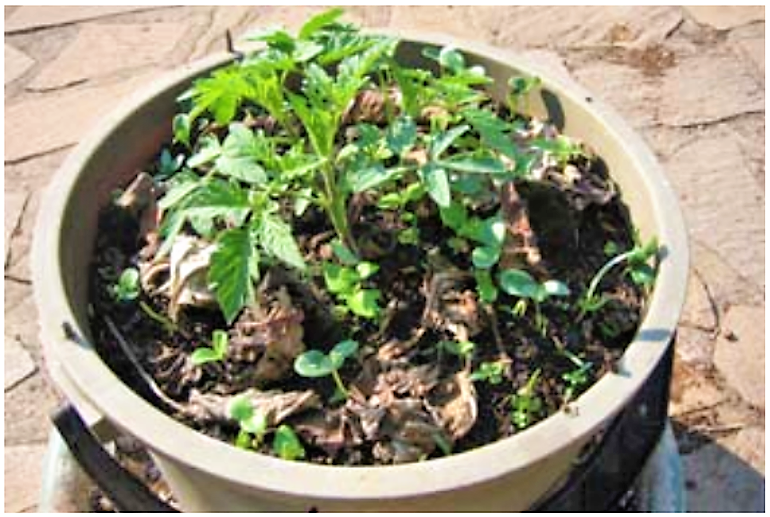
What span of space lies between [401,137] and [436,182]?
A: 7 centimetres

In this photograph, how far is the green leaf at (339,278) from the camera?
1.30 meters

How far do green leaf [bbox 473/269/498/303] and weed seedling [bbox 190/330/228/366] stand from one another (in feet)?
0.92

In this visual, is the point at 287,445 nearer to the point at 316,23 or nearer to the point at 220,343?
the point at 220,343

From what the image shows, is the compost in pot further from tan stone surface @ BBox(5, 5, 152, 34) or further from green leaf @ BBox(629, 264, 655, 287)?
tan stone surface @ BBox(5, 5, 152, 34)

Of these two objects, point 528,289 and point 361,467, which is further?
point 528,289

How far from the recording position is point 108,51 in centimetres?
257

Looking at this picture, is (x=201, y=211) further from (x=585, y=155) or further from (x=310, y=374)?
(x=585, y=155)

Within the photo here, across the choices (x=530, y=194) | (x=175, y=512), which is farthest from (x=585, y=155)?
(x=175, y=512)

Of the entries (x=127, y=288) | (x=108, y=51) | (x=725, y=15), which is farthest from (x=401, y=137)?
(x=725, y=15)

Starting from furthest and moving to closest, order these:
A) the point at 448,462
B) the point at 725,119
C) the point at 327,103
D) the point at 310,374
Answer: the point at 725,119 < the point at 327,103 < the point at 310,374 < the point at 448,462

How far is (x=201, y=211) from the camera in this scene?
47.9 inches

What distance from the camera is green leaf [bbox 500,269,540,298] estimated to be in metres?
1.28

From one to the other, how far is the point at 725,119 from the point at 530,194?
3.72 feet

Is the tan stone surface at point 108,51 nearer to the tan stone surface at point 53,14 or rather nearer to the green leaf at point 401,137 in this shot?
the tan stone surface at point 53,14
